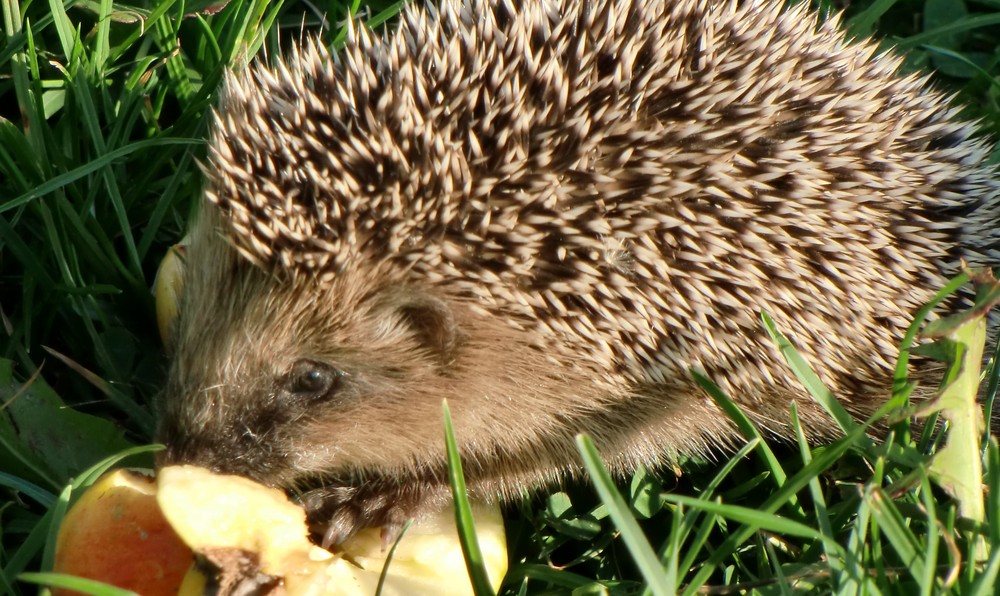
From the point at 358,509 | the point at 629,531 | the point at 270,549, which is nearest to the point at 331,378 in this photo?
the point at 358,509

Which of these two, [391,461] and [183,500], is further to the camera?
[391,461]

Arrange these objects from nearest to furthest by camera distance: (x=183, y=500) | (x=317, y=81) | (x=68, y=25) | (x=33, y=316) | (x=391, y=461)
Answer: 1. (x=183, y=500)
2. (x=317, y=81)
3. (x=391, y=461)
4. (x=33, y=316)
5. (x=68, y=25)

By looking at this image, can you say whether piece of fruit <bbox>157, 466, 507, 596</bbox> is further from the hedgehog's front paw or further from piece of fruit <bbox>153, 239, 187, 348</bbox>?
piece of fruit <bbox>153, 239, 187, 348</bbox>

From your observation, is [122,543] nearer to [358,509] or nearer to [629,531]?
[358,509]

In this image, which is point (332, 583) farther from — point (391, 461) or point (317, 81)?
point (317, 81)

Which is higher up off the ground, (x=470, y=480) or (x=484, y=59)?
(x=484, y=59)

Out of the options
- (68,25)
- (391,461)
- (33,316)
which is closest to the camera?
(391,461)

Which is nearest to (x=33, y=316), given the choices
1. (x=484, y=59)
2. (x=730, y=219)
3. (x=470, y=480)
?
(x=470, y=480)

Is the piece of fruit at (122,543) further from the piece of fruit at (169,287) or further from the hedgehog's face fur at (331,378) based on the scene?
the piece of fruit at (169,287)
